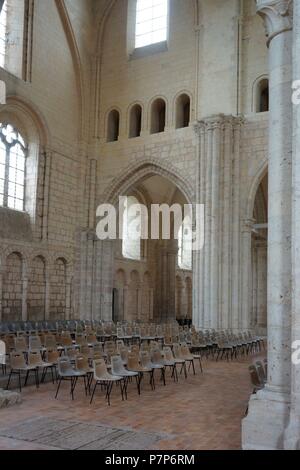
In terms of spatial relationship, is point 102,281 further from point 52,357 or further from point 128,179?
point 52,357

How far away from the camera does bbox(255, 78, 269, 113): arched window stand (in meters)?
21.2

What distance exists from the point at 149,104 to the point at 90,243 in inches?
272

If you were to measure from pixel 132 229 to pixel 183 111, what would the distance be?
9.35 meters

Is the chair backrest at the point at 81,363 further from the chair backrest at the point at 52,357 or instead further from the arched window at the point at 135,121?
the arched window at the point at 135,121

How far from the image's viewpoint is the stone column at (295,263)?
18.1 ft

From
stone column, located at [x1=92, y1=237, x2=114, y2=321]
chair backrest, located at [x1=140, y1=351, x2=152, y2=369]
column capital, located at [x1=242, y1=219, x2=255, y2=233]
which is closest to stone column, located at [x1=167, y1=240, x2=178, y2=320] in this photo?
stone column, located at [x1=92, y1=237, x2=114, y2=321]

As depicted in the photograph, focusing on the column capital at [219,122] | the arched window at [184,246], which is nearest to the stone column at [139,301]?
the arched window at [184,246]

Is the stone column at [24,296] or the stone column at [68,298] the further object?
the stone column at [68,298]

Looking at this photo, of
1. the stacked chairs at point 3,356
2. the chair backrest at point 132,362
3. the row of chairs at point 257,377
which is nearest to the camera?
the row of chairs at point 257,377

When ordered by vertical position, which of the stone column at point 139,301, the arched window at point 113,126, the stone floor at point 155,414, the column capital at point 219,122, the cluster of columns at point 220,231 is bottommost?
the stone floor at point 155,414

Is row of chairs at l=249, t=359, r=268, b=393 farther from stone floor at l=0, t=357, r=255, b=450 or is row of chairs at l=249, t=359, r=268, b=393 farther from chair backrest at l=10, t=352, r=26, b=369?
chair backrest at l=10, t=352, r=26, b=369

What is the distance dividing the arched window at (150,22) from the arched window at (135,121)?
3.20m

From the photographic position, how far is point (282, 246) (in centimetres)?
630

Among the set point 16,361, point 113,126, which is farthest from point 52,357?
point 113,126
